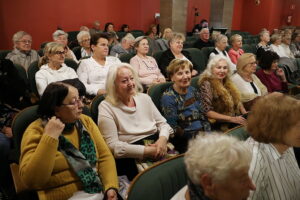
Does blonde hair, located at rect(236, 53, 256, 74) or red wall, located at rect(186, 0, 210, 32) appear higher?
red wall, located at rect(186, 0, 210, 32)

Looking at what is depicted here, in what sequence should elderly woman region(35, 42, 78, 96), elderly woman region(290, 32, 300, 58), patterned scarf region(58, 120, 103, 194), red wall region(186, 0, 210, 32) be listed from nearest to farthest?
patterned scarf region(58, 120, 103, 194) < elderly woman region(35, 42, 78, 96) < elderly woman region(290, 32, 300, 58) < red wall region(186, 0, 210, 32)

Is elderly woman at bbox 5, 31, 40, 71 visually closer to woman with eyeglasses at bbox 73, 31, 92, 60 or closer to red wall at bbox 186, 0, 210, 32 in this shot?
woman with eyeglasses at bbox 73, 31, 92, 60

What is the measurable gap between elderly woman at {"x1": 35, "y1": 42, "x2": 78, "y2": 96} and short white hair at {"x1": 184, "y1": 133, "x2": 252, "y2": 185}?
92.0 inches

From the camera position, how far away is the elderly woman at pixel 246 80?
3.11m

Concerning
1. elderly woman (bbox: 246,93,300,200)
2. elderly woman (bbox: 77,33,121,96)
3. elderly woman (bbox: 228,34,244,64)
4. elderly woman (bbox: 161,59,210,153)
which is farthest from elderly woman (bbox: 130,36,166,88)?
elderly woman (bbox: 246,93,300,200)

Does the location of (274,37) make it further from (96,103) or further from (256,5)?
(256,5)

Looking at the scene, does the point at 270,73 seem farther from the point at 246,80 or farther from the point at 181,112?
the point at 181,112

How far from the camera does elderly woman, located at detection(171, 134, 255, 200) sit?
0.98 m

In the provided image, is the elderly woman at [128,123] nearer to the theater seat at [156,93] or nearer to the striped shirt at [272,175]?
the theater seat at [156,93]

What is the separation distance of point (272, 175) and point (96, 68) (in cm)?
254

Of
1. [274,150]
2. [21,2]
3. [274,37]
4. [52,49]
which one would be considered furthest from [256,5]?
[274,150]

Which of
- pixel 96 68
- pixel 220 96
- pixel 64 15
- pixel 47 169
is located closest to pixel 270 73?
pixel 220 96

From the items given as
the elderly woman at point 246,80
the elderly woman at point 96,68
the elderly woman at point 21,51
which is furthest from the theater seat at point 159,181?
the elderly woman at point 21,51

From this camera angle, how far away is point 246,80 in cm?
322
